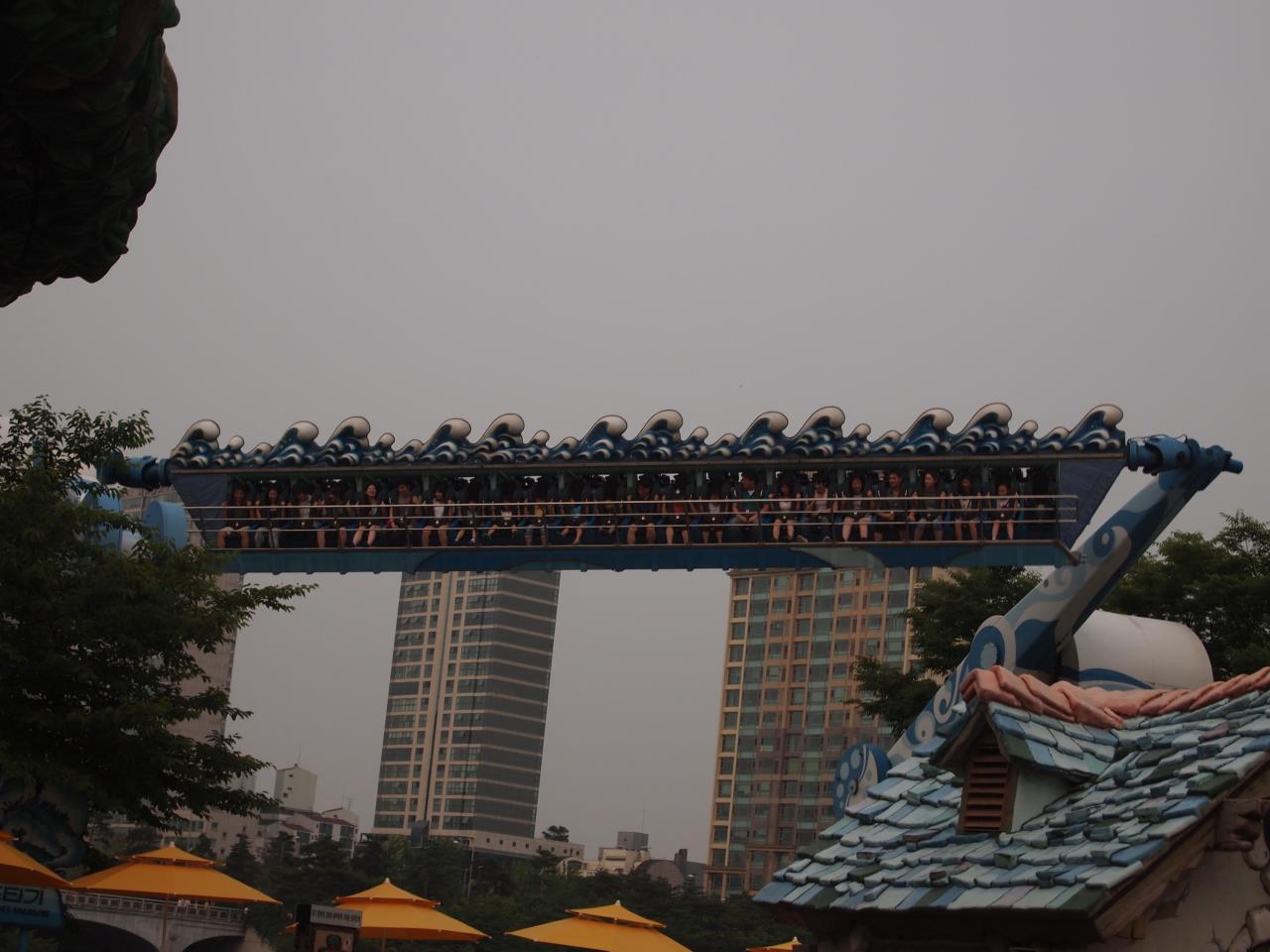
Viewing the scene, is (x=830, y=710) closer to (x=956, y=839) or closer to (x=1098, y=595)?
(x=1098, y=595)

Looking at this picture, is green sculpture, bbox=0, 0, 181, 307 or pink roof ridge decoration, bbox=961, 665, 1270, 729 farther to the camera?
pink roof ridge decoration, bbox=961, 665, 1270, 729

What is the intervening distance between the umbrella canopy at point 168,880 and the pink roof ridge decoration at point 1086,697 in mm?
11502

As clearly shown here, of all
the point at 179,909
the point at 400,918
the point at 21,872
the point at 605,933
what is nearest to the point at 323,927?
the point at 21,872

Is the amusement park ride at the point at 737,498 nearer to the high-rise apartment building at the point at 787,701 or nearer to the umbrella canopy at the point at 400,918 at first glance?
the umbrella canopy at the point at 400,918

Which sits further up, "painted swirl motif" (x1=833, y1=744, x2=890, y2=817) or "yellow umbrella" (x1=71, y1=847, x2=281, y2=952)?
"painted swirl motif" (x1=833, y1=744, x2=890, y2=817)

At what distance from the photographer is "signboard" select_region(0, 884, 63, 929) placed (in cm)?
1531

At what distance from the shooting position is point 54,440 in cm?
1883

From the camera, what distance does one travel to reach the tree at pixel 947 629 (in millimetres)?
34469

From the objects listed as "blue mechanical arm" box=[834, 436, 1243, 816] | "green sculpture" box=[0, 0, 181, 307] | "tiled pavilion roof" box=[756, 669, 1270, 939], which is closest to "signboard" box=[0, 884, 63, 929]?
"tiled pavilion roof" box=[756, 669, 1270, 939]

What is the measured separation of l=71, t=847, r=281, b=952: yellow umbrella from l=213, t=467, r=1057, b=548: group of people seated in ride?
4528 mm

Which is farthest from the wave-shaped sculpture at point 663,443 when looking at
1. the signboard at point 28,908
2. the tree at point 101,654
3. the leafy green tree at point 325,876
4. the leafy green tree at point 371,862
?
the leafy green tree at point 371,862

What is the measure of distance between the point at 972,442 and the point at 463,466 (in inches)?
267

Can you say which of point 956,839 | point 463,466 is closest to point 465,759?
point 463,466

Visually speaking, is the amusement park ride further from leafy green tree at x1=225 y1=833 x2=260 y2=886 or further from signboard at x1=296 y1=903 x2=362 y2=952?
leafy green tree at x1=225 y1=833 x2=260 y2=886
